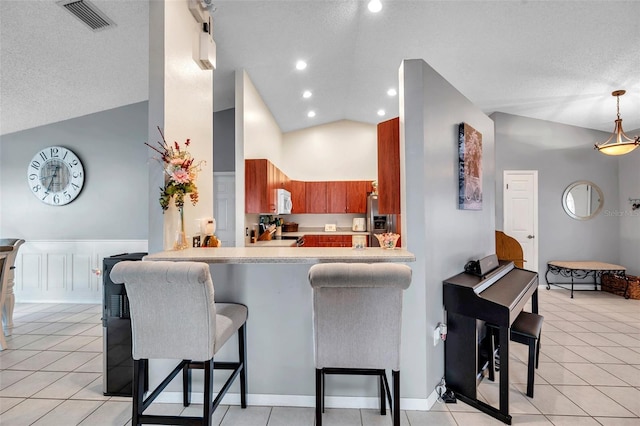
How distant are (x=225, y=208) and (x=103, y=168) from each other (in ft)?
6.11

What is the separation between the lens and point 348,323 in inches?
60.4

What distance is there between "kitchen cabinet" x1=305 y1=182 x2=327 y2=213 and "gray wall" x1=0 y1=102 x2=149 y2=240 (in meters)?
3.32

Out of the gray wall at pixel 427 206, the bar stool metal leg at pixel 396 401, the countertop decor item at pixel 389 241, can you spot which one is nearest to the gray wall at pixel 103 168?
the countertop decor item at pixel 389 241

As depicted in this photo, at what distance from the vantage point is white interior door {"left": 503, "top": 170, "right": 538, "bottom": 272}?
5.28 metres

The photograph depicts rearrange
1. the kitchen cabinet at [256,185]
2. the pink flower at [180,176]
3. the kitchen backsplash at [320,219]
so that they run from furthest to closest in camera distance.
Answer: the kitchen backsplash at [320,219] < the kitchen cabinet at [256,185] < the pink flower at [180,176]

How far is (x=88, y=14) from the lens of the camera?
239 centimetres

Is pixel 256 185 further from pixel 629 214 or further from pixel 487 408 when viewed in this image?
pixel 629 214

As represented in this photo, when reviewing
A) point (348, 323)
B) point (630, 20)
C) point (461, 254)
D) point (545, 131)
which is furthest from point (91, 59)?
point (545, 131)

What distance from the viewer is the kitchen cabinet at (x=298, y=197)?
21.5 ft

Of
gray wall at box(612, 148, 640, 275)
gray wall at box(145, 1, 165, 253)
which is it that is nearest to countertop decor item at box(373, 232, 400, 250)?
gray wall at box(145, 1, 165, 253)

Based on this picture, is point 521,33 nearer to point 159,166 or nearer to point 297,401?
point 159,166

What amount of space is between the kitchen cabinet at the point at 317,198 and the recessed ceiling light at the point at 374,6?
4.00 meters

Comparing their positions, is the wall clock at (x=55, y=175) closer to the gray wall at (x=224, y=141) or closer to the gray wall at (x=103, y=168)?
the gray wall at (x=103, y=168)

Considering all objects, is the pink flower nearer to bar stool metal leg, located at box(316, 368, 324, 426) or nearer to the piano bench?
bar stool metal leg, located at box(316, 368, 324, 426)
